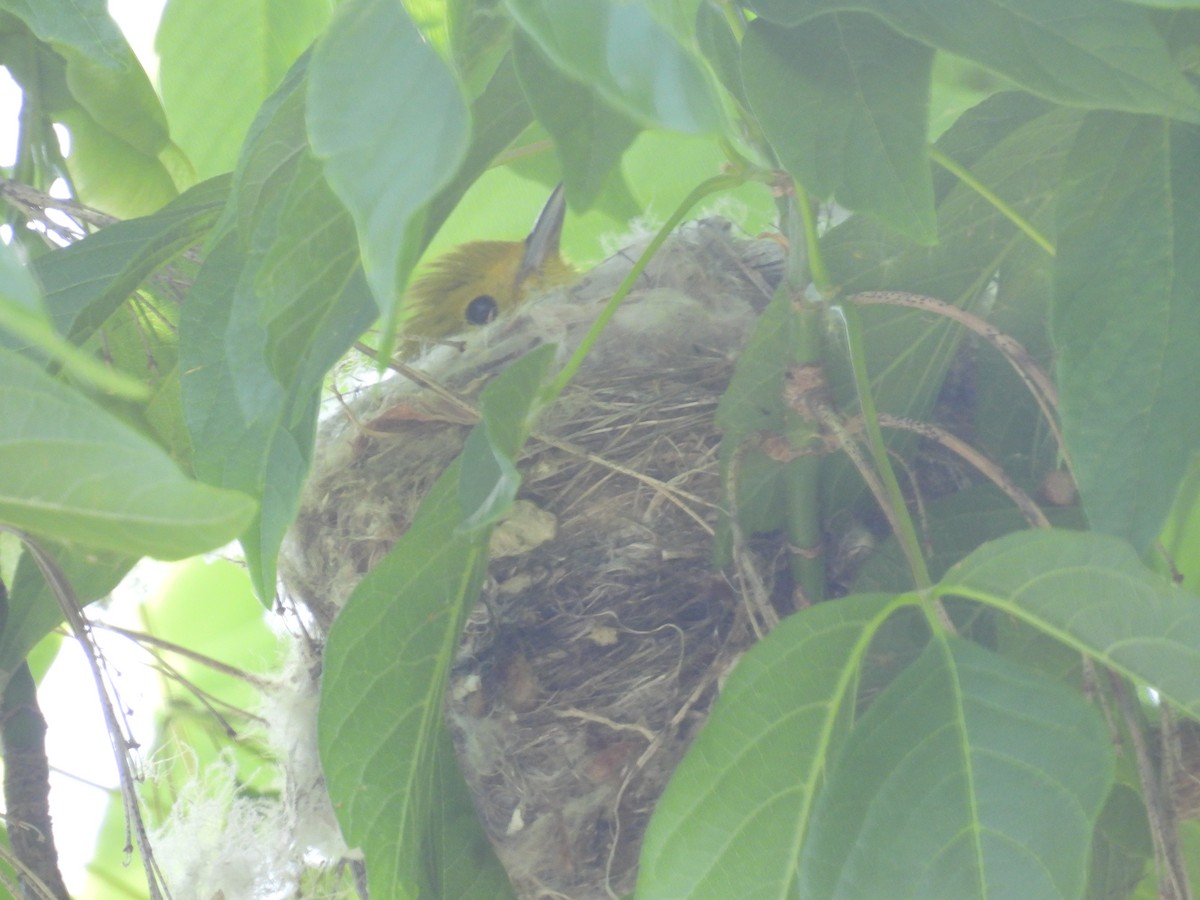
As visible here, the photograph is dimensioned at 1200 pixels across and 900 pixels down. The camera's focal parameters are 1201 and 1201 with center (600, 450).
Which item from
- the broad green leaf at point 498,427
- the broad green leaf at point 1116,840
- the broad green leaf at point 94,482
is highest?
the broad green leaf at point 94,482

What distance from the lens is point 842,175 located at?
759 mm

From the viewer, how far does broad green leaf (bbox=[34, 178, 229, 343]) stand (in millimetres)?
1033

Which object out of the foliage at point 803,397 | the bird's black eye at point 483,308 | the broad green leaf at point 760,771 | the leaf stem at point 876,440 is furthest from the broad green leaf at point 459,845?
the bird's black eye at point 483,308

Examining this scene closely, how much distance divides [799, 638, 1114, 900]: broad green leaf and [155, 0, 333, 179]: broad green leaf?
3.49ft

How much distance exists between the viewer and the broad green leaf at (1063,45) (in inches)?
27.8

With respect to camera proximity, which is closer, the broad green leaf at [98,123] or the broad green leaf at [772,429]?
the broad green leaf at [772,429]

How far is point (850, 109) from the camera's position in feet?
2.55

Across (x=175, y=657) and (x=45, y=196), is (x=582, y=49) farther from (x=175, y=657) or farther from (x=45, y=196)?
(x=175, y=657)

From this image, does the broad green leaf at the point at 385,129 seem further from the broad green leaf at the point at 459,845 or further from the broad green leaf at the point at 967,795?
the broad green leaf at the point at 459,845

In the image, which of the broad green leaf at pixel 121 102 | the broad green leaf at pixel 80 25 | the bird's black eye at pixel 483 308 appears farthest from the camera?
the bird's black eye at pixel 483 308

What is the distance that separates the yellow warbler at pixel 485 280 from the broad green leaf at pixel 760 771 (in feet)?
4.57

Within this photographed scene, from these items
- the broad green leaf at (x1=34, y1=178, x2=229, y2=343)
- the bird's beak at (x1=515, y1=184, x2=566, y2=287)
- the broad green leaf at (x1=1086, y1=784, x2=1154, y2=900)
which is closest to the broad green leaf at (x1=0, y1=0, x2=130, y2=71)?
the broad green leaf at (x1=34, y1=178, x2=229, y2=343)

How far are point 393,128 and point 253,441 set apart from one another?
45 cm

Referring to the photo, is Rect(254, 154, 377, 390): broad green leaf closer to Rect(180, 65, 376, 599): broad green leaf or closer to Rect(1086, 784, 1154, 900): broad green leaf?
Rect(180, 65, 376, 599): broad green leaf
